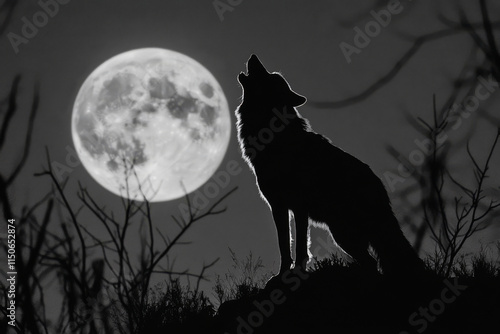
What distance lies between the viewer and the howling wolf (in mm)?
6562

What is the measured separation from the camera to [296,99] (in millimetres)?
7141

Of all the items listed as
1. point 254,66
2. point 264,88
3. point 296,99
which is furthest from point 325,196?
point 254,66

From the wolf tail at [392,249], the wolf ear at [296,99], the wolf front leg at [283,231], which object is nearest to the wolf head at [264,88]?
the wolf ear at [296,99]

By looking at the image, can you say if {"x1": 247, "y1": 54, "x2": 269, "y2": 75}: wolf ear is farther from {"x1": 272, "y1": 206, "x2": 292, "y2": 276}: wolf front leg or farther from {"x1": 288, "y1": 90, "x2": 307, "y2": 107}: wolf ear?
{"x1": 272, "y1": 206, "x2": 292, "y2": 276}: wolf front leg

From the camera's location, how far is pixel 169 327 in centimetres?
636

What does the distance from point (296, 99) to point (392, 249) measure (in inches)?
103

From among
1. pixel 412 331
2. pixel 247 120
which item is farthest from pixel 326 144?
pixel 412 331

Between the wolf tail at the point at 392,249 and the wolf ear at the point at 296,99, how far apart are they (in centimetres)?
211

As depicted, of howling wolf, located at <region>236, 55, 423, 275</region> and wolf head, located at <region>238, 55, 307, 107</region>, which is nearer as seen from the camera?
howling wolf, located at <region>236, 55, 423, 275</region>

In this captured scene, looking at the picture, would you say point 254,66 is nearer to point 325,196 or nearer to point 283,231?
point 325,196

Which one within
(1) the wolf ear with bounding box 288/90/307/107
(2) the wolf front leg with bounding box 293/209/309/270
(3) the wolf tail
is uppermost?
(1) the wolf ear with bounding box 288/90/307/107

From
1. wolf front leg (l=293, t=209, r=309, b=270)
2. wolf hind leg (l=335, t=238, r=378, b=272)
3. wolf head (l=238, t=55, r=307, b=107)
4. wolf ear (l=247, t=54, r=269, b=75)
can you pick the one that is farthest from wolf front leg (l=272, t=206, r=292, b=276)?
wolf ear (l=247, t=54, r=269, b=75)

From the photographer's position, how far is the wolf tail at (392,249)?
6398mm

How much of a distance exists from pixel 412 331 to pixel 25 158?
13.8ft
